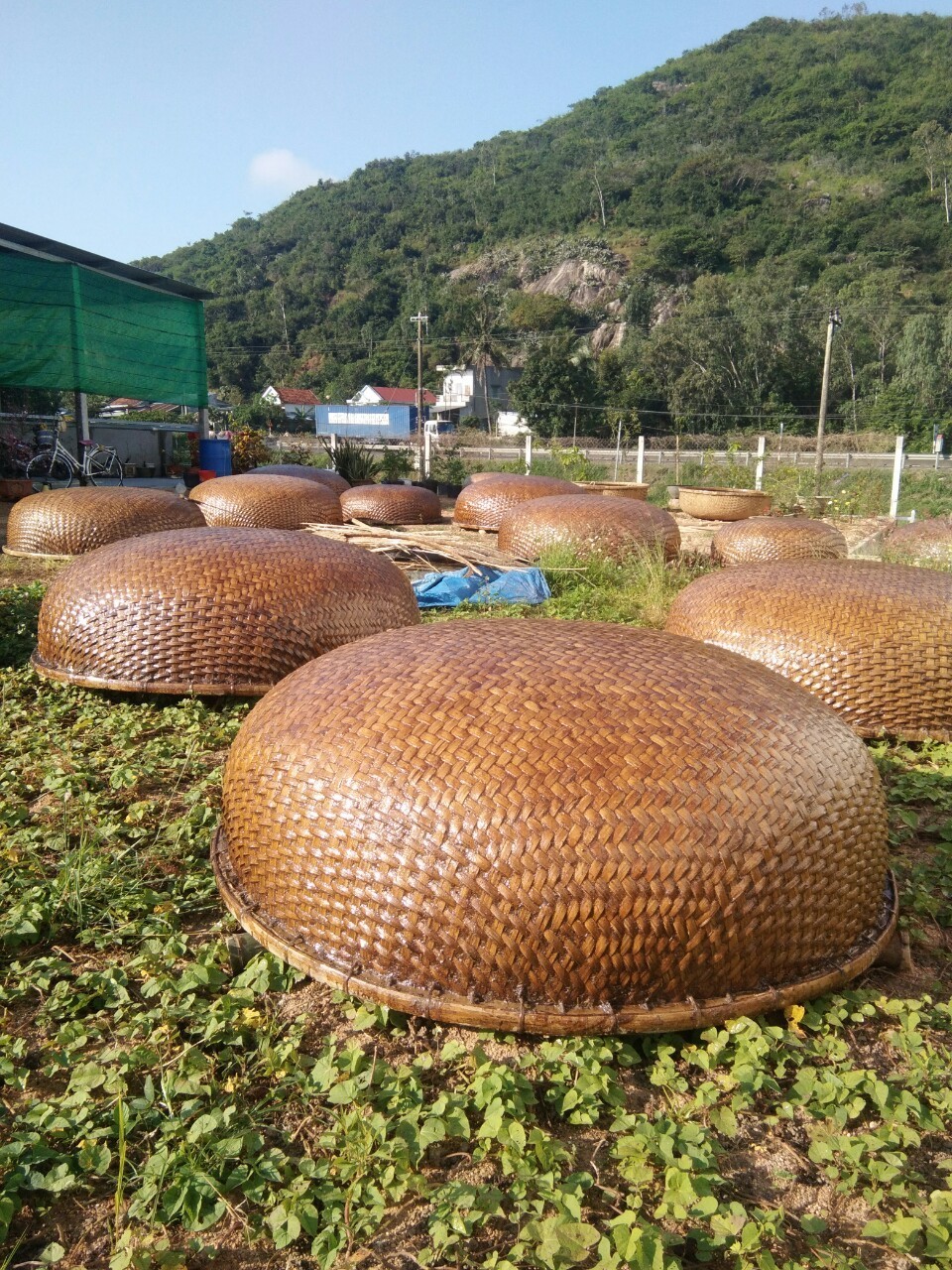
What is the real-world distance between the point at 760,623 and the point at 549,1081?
292cm

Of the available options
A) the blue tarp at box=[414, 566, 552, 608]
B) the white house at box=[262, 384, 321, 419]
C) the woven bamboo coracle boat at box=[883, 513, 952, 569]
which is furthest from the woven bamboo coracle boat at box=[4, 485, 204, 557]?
the white house at box=[262, 384, 321, 419]

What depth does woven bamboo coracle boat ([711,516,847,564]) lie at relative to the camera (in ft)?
29.6

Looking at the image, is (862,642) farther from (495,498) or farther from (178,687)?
(495,498)

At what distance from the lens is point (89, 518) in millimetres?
8805

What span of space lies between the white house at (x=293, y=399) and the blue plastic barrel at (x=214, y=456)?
2346 inches

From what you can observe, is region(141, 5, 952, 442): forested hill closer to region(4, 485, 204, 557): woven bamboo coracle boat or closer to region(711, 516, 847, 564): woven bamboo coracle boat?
region(711, 516, 847, 564): woven bamboo coracle boat

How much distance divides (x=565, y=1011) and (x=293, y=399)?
89.7 m

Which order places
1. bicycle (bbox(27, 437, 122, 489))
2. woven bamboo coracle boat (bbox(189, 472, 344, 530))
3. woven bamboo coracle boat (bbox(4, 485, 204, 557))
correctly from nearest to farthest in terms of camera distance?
woven bamboo coracle boat (bbox(4, 485, 204, 557))
woven bamboo coracle boat (bbox(189, 472, 344, 530))
bicycle (bbox(27, 437, 122, 489))

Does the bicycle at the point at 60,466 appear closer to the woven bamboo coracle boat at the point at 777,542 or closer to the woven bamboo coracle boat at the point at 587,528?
the woven bamboo coracle boat at the point at 587,528

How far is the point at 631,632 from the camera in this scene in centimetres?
317

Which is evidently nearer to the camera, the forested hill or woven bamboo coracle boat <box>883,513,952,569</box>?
woven bamboo coracle boat <box>883,513,952,569</box>

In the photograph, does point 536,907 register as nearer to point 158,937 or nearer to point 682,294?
point 158,937

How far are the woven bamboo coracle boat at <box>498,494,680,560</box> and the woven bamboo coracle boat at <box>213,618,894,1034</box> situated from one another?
6.48m

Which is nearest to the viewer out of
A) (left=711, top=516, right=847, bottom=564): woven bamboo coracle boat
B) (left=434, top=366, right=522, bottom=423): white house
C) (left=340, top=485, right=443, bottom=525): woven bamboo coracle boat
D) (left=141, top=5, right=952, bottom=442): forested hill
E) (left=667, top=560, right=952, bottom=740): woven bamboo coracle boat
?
(left=667, top=560, right=952, bottom=740): woven bamboo coracle boat
